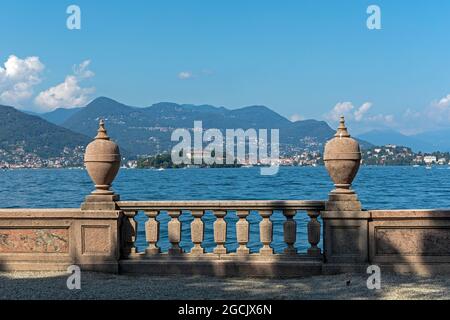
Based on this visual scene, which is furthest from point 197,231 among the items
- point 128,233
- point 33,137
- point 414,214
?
point 33,137

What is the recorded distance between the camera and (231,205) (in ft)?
33.7

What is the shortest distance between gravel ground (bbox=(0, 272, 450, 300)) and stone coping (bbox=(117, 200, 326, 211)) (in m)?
1.09

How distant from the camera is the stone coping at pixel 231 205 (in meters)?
10.2

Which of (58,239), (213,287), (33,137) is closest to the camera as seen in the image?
(213,287)

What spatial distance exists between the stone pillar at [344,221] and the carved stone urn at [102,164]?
326cm

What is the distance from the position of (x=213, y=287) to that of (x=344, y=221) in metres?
2.23

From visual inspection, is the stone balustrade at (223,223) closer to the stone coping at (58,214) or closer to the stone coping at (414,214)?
the stone coping at (58,214)

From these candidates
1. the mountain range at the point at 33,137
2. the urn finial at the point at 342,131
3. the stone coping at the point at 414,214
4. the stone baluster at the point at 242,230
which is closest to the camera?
the stone coping at the point at 414,214

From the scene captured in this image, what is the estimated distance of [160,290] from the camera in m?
8.96

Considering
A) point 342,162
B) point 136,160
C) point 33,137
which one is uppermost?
point 33,137

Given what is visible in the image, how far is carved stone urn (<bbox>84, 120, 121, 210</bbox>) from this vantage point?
33.1 feet

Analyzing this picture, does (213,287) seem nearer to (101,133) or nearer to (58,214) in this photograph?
(58,214)

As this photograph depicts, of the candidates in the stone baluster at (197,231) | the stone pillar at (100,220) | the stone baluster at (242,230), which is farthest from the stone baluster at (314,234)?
the stone pillar at (100,220)
